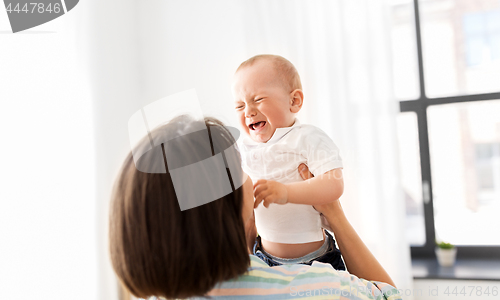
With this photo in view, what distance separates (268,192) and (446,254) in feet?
5.71

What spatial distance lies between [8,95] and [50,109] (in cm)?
18

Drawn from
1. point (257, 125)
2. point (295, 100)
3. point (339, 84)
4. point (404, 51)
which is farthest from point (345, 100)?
point (257, 125)

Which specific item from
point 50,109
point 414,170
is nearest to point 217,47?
point 50,109

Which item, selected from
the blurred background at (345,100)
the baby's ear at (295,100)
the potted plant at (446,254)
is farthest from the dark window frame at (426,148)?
the baby's ear at (295,100)

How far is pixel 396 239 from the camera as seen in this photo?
184 centimetres

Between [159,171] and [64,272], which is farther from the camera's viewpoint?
[64,272]

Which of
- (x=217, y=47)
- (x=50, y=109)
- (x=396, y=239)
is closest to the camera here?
(x=50, y=109)

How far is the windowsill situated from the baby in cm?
126

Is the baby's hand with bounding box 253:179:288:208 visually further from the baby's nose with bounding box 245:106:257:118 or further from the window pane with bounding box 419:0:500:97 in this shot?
the window pane with bounding box 419:0:500:97

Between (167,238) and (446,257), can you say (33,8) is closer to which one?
(167,238)

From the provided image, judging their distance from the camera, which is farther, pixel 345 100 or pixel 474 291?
pixel 345 100

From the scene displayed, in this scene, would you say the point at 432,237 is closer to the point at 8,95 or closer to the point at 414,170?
the point at 414,170

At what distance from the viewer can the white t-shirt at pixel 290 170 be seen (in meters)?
0.91

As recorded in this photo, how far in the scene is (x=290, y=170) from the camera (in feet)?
3.10
